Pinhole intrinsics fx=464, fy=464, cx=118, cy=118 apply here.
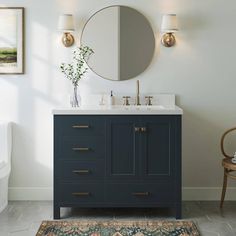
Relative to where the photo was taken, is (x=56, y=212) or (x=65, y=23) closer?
(x=56, y=212)

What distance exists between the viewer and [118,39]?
14.2 ft

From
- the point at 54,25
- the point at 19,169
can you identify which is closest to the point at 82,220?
the point at 19,169

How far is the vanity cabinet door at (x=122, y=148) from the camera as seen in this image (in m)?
3.86

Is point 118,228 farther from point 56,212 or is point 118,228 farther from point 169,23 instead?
point 169,23

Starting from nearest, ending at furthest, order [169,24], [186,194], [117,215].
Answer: [117,215], [169,24], [186,194]

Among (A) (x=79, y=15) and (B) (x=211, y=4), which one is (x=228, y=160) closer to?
(B) (x=211, y=4)

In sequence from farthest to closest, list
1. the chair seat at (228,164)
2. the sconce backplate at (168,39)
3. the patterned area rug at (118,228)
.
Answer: the sconce backplate at (168,39), the chair seat at (228,164), the patterned area rug at (118,228)

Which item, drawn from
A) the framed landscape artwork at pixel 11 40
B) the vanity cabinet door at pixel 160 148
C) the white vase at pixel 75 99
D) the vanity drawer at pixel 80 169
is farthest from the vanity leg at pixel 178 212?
the framed landscape artwork at pixel 11 40

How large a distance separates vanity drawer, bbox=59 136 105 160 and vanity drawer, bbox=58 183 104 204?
0.82 feet

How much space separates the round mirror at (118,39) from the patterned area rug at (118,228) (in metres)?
1.45

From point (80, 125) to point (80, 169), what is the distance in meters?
0.37

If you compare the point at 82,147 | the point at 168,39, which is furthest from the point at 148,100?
the point at 82,147

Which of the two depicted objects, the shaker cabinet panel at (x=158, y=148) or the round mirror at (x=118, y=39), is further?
the round mirror at (x=118, y=39)

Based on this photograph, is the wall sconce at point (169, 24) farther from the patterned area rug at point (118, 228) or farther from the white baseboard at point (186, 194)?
the patterned area rug at point (118, 228)
